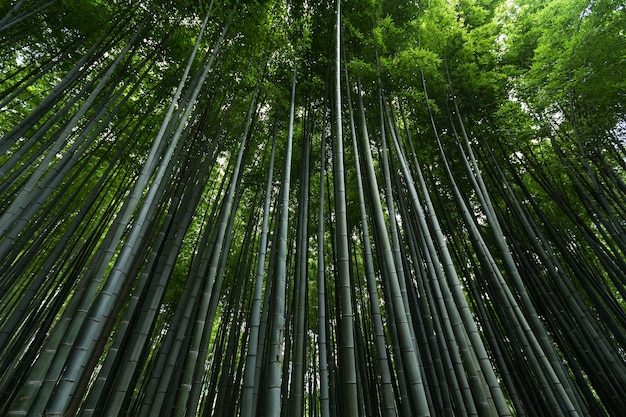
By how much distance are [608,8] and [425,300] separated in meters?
3.35

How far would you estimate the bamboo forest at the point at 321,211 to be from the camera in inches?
57.2

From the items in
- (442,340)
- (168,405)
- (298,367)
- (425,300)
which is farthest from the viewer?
(425,300)

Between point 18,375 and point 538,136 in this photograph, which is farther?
point 538,136

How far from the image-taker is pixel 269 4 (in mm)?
3010

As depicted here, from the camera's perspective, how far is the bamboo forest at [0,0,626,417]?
4.77 feet

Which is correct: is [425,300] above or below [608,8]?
below

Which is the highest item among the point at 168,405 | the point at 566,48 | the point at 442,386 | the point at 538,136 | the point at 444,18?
the point at 444,18

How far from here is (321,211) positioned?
2082 millimetres

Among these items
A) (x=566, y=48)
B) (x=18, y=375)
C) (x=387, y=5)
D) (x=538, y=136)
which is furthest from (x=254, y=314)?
(x=566, y=48)

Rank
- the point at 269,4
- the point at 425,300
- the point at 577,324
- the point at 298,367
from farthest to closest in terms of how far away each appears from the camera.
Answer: the point at 269,4
the point at 577,324
the point at 425,300
the point at 298,367

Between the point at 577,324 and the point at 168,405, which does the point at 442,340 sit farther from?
the point at 168,405

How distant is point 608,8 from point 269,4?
3.22 m

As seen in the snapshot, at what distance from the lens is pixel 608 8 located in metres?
3.01

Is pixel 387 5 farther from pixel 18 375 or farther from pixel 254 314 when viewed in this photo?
pixel 18 375
